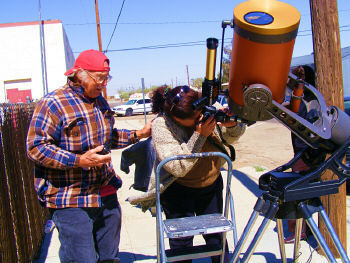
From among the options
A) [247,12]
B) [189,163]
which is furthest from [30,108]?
[247,12]

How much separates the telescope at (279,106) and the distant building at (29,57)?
18548 millimetres

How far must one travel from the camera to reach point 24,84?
64.6 ft

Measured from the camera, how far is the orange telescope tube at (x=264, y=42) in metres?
1.48

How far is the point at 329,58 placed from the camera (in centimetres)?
282

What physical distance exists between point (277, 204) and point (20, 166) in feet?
7.63

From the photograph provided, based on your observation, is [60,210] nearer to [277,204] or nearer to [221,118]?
[221,118]

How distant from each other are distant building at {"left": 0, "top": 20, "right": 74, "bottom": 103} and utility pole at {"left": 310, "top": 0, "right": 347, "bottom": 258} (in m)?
17.7

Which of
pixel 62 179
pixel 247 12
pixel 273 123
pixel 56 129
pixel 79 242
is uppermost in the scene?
pixel 247 12

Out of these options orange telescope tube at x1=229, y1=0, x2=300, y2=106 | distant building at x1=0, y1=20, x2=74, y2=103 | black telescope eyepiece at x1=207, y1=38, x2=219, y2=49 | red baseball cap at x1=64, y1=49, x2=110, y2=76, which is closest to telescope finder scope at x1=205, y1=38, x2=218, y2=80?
black telescope eyepiece at x1=207, y1=38, x2=219, y2=49

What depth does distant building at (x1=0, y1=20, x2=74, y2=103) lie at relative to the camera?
754 inches

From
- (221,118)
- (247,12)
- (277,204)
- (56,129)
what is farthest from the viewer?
(56,129)

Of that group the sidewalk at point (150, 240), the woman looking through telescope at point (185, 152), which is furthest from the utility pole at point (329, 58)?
the woman looking through telescope at point (185, 152)

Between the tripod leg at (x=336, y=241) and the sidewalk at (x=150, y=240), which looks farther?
the sidewalk at (x=150, y=240)

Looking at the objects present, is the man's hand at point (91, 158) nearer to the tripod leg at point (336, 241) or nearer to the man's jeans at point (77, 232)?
the man's jeans at point (77, 232)
